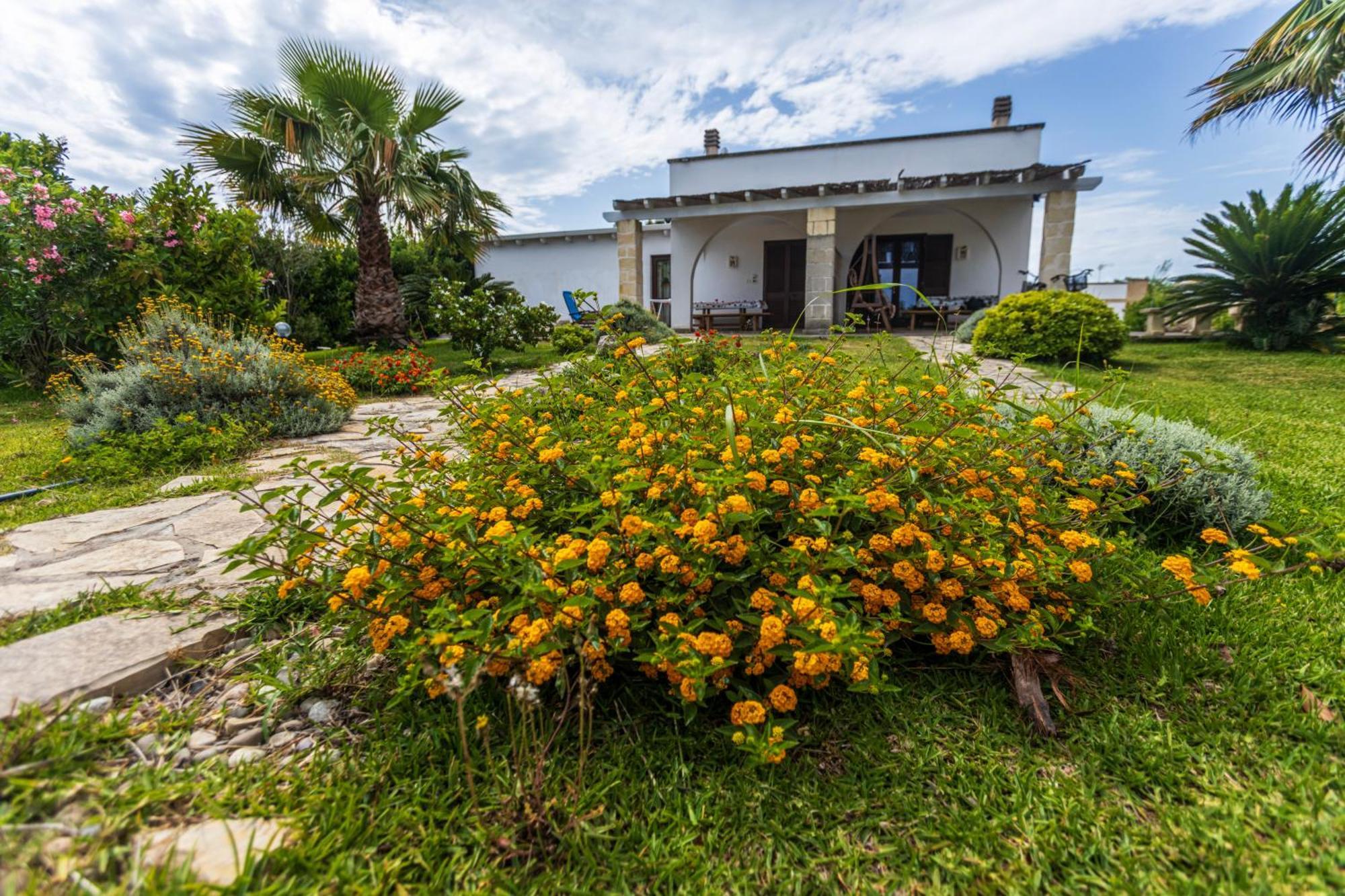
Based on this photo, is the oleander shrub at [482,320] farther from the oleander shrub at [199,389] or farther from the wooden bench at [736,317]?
the wooden bench at [736,317]

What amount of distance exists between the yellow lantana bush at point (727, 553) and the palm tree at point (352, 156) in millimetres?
7944

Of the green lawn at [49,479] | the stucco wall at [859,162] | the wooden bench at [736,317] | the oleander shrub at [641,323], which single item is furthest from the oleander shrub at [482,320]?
the stucco wall at [859,162]

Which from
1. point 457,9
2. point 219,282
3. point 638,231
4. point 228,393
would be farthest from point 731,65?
point 228,393

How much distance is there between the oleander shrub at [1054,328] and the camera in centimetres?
689

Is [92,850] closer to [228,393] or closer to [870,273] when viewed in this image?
[228,393]

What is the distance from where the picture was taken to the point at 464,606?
1354 mm

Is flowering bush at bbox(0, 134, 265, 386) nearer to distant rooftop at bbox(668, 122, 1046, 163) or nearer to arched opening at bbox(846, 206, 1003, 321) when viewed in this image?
distant rooftop at bbox(668, 122, 1046, 163)

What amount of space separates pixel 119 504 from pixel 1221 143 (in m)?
12.8

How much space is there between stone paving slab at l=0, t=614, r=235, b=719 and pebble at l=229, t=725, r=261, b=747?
0.29 m

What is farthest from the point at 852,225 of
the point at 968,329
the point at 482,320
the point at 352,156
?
the point at 352,156

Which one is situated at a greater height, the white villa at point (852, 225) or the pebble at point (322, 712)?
the white villa at point (852, 225)

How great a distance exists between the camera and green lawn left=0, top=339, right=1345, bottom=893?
0.98 meters

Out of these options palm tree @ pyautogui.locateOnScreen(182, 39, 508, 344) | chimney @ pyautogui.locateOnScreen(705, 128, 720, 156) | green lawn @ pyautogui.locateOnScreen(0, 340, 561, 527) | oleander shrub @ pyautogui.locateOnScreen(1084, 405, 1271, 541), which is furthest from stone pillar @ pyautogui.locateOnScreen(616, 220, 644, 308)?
oleander shrub @ pyautogui.locateOnScreen(1084, 405, 1271, 541)

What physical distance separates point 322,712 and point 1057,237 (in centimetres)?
1218
